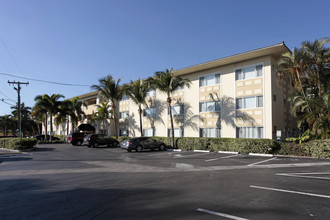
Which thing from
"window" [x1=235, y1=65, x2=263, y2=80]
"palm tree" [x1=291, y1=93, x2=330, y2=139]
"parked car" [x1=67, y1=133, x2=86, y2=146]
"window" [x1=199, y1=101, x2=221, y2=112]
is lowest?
"parked car" [x1=67, y1=133, x2=86, y2=146]

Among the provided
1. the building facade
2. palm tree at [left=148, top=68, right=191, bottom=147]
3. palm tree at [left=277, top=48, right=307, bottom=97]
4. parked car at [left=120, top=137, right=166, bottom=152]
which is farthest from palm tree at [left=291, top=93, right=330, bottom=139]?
parked car at [left=120, top=137, right=166, bottom=152]

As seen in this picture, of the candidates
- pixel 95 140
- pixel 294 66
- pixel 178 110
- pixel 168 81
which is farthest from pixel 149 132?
pixel 294 66

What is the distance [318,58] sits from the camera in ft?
53.4

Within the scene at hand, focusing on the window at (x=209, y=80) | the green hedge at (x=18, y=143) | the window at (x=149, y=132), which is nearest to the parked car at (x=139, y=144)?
the window at (x=149, y=132)

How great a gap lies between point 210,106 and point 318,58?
9.99 m

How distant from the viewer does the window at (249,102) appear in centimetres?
1908

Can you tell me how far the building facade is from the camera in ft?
61.3

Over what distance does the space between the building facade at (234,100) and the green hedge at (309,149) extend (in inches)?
56.6

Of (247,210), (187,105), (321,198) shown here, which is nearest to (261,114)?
(187,105)

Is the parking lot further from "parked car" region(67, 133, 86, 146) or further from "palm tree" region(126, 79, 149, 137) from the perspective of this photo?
"parked car" region(67, 133, 86, 146)

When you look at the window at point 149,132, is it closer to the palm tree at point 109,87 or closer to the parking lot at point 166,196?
the palm tree at point 109,87

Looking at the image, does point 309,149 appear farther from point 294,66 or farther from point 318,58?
point 318,58

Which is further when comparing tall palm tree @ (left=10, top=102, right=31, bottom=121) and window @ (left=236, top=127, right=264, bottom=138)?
tall palm tree @ (left=10, top=102, right=31, bottom=121)

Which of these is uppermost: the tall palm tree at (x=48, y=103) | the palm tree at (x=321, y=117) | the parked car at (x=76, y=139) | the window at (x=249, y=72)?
the window at (x=249, y=72)
